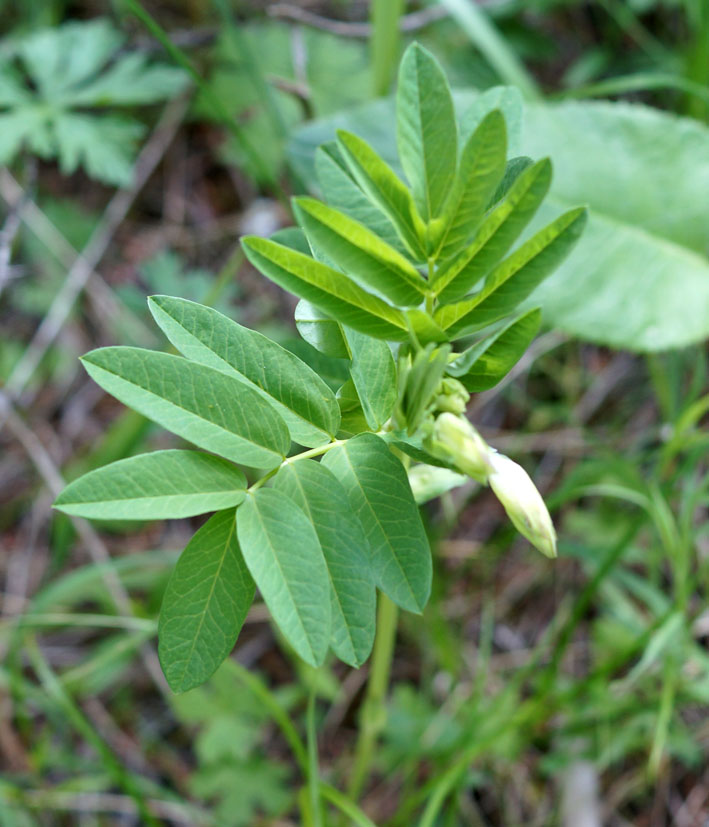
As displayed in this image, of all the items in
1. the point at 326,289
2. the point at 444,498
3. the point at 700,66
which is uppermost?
the point at 700,66

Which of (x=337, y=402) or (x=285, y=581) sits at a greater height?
(x=337, y=402)

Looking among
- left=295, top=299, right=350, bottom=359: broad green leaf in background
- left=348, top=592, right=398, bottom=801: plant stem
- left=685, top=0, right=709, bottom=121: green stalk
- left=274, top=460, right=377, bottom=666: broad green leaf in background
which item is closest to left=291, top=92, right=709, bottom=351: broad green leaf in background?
left=685, top=0, right=709, bottom=121: green stalk

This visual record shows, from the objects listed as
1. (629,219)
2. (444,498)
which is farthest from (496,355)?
(629,219)

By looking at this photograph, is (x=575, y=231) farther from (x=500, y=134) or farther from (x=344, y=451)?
(x=344, y=451)

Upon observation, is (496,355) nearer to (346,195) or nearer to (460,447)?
(460,447)

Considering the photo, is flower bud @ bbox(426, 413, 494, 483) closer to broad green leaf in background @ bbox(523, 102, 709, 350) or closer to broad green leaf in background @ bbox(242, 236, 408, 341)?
broad green leaf in background @ bbox(242, 236, 408, 341)

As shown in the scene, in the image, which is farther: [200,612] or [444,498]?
[444,498]

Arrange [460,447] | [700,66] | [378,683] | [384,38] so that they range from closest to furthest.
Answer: [460,447]
[378,683]
[384,38]
[700,66]

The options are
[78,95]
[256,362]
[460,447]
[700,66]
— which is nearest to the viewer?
[460,447]
